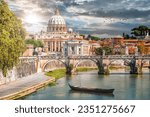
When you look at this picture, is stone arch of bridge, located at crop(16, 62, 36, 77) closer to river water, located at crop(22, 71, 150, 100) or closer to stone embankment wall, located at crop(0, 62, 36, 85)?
stone embankment wall, located at crop(0, 62, 36, 85)

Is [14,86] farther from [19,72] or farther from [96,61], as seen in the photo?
[96,61]

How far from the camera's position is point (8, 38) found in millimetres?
5965

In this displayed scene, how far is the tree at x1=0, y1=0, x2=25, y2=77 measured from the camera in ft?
19.2

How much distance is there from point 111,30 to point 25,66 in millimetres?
2766

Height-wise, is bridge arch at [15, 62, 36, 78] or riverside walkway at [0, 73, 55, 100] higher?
bridge arch at [15, 62, 36, 78]

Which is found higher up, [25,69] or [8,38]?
[8,38]

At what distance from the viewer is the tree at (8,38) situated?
5867mm

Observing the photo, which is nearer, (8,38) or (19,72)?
(8,38)

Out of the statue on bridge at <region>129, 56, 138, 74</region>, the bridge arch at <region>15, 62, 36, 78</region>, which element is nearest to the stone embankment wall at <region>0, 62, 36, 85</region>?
the bridge arch at <region>15, 62, 36, 78</region>

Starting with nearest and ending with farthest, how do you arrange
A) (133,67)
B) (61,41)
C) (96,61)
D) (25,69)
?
(25,69) < (61,41) < (133,67) < (96,61)

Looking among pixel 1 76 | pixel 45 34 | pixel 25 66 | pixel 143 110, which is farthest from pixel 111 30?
pixel 45 34

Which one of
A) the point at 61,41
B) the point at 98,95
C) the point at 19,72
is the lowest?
the point at 98,95

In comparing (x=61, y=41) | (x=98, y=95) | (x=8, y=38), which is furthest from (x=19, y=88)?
(x=61, y=41)

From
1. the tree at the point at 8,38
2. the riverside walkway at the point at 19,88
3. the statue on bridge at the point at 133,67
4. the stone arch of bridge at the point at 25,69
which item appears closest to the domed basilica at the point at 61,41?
the stone arch of bridge at the point at 25,69
